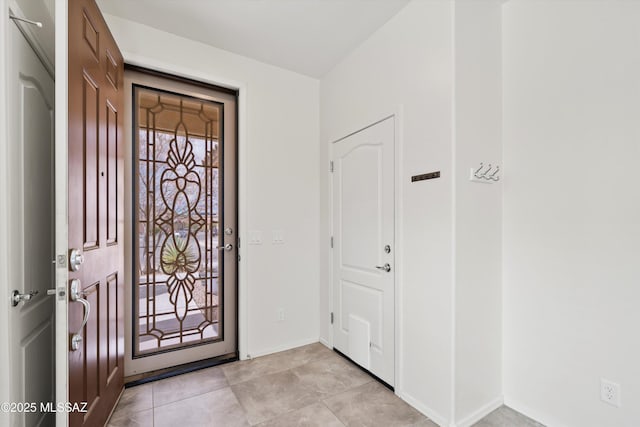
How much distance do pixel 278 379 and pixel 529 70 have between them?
2894mm

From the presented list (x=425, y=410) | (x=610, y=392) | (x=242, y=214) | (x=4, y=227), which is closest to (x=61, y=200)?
(x=4, y=227)

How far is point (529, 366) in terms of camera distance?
6.28ft

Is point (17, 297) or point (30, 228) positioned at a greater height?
point (30, 228)

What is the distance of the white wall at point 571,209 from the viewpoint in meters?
1.54

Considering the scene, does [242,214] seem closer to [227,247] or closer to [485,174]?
[227,247]

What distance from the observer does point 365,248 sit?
2.50 metres

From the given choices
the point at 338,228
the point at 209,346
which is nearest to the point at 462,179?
the point at 338,228

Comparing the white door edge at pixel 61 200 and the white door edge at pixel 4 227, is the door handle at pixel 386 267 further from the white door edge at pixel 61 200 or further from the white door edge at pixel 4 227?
the white door edge at pixel 4 227

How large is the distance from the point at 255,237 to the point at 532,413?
242cm

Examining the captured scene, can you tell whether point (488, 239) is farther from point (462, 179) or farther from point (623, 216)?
point (623, 216)

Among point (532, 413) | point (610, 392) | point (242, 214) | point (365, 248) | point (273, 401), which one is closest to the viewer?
point (610, 392)

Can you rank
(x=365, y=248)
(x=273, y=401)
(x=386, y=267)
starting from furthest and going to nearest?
(x=365, y=248) < (x=386, y=267) < (x=273, y=401)

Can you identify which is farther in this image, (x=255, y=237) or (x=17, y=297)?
(x=255, y=237)

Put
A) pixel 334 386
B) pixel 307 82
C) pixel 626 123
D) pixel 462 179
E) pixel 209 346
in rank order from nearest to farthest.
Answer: pixel 626 123 < pixel 462 179 < pixel 334 386 < pixel 209 346 < pixel 307 82
